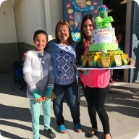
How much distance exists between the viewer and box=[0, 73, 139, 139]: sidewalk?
8.36 feet

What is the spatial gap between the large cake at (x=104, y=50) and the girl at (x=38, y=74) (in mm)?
549

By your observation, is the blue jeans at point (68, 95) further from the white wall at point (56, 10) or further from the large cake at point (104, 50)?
the white wall at point (56, 10)

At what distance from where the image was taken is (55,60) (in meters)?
2.23

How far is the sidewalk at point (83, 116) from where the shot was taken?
2549mm

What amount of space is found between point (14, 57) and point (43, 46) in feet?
17.6

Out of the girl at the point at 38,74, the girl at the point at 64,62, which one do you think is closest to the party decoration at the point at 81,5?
the girl at the point at 64,62

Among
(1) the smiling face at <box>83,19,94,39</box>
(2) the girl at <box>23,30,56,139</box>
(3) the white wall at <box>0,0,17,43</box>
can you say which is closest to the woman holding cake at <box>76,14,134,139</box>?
(1) the smiling face at <box>83,19,94,39</box>

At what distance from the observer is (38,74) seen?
2.13 m

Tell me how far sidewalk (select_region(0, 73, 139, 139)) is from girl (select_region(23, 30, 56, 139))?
0.60m

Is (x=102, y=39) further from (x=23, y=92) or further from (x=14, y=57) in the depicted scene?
(x=14, y=57)

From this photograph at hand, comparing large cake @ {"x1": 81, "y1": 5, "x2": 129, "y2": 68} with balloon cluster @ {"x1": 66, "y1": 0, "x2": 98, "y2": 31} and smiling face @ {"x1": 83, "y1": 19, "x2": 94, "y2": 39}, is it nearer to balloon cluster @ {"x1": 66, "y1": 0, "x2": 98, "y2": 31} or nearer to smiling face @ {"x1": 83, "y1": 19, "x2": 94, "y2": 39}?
smiling face @ {"x1": 83, "y1": 19, "x2": 94, "y2": 39}

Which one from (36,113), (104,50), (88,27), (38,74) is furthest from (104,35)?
(36,113)

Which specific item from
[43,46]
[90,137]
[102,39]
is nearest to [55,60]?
[43,46]

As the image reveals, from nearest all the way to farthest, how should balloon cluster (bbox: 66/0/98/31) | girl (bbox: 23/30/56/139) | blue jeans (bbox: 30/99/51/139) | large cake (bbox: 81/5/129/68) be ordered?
1. large cake (bbox: 81/5/129/68)
2. girl (bbox: 23/30/56/139)
3. blue jeans (bbox: 30/99/51/139)
4. balloon cluster (bbox: 66/0/98/31)
